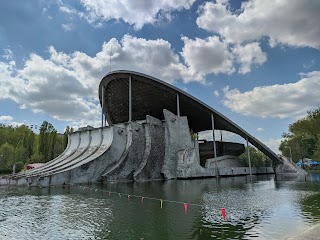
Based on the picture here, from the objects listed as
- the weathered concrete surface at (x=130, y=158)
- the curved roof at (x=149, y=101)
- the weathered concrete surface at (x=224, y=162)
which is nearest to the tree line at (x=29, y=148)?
the curved roof at (x=149, y=101)

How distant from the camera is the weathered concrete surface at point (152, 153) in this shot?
108 ft

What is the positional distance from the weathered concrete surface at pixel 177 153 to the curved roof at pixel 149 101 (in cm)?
518

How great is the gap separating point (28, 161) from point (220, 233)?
4979 centimetres

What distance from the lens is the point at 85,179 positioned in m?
27.9

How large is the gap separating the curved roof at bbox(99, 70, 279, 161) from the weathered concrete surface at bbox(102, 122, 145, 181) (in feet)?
24.2

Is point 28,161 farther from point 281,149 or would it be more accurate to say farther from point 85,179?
point 281,149

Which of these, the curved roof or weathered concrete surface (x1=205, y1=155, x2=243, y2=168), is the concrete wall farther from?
the curved roof

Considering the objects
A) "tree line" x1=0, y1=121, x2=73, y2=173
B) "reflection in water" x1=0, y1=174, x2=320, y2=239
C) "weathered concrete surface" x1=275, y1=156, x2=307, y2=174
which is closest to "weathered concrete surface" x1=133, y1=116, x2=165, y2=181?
"reflection in water" x1=0, y1=174, x2=320, y2=239

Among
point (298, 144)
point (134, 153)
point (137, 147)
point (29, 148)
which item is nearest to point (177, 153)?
point (137, 147)

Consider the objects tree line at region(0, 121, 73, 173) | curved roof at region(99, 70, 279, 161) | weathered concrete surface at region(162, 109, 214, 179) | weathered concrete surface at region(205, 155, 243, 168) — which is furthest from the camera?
tree line at region(0, 121, 73, 173)

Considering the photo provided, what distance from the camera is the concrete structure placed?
28.3 metres

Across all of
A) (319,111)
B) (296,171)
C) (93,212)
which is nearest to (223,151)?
(296,171)

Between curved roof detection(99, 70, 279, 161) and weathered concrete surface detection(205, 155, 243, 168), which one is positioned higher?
curved roof detection(99, 70, 279, 161)

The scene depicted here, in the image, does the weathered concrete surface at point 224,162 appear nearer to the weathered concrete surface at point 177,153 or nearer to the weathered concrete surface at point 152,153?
the weathered concrete surface at point 177,153
